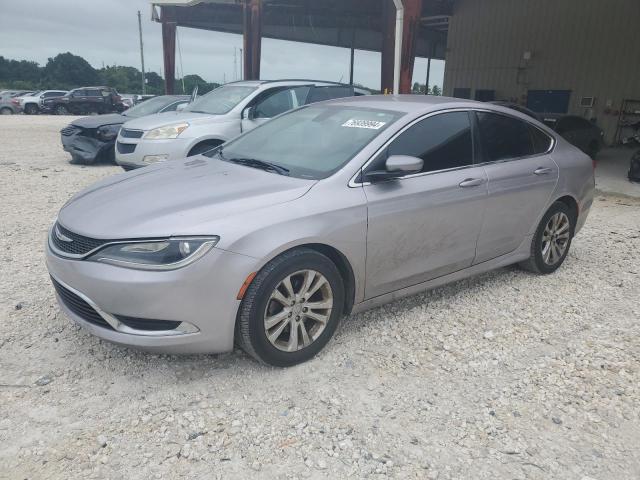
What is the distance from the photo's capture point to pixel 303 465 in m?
2.37

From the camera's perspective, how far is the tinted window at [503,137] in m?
4.05

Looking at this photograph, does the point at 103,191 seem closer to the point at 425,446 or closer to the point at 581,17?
the point at 425,446

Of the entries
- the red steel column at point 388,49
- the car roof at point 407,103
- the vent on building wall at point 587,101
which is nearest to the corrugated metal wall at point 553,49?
the vent on building wall at point 587,101

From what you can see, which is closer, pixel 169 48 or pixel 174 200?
pixel 174 200

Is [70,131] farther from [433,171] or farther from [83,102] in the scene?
[83,102]

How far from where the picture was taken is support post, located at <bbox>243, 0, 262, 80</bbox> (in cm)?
2045

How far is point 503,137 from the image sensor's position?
4.21 meters

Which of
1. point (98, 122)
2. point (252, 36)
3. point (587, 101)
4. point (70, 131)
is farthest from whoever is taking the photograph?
point (252, 36)

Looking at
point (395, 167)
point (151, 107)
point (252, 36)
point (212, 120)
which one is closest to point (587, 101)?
point (252, 36)

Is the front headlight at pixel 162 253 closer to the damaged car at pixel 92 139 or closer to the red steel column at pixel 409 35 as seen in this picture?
the damaged car at pixel 92 139

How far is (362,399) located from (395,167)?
4.53 ft

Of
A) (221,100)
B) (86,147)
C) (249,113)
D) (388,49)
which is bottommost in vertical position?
(86,147)

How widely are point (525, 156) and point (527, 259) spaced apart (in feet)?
3.02

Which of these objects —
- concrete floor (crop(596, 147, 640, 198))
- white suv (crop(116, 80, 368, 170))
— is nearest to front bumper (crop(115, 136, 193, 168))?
white suv (crop(116, 80, 368, 170))
